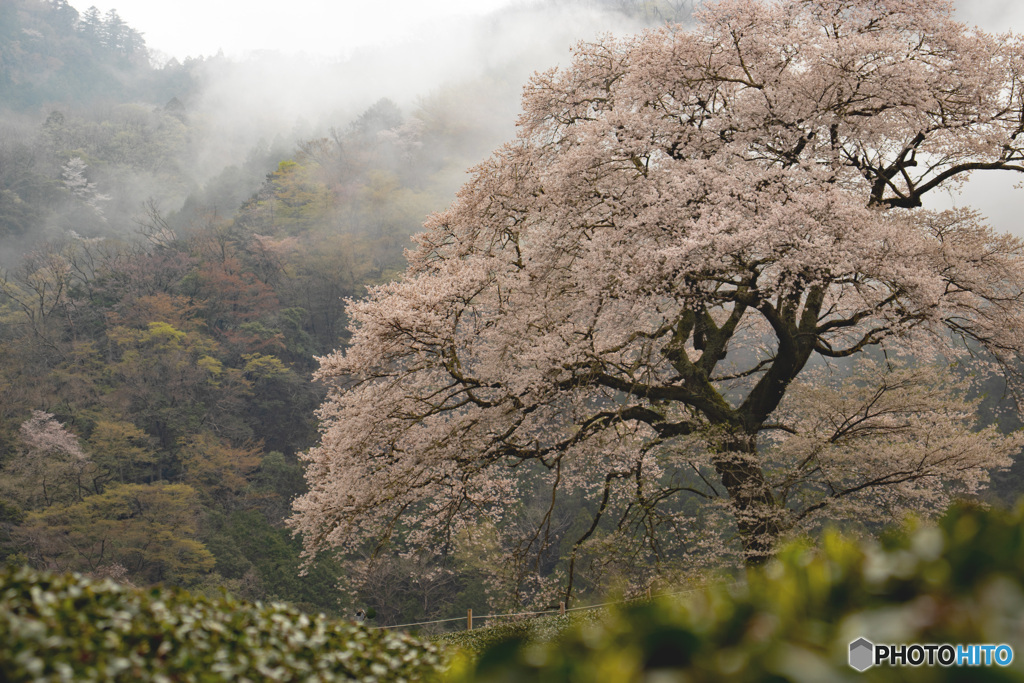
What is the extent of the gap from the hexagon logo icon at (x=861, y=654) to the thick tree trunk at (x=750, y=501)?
6.04 metres

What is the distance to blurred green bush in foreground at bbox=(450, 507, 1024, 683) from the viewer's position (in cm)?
92

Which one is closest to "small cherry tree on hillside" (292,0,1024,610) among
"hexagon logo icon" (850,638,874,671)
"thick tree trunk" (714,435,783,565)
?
"thick tree trunk" (714,435,783,565)

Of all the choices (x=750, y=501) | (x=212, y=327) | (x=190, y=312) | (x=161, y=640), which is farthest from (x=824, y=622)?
(x=212, y=327)

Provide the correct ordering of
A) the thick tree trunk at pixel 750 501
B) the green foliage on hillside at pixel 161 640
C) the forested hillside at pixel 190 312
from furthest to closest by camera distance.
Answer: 1. the forested hillside at pixel 190 312
2. the thick tree trunk at pixel 750 501
3. the green foliage on hillside at pixel 161 640

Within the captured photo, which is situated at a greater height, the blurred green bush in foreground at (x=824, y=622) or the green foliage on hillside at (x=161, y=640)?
the blurred green bush in foreground at (x=824, y=622)

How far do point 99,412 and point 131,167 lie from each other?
35.3 m

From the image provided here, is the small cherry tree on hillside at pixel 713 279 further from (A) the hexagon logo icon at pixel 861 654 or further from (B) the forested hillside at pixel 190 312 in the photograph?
(A) the hexagon logo icon at pixel 861 654

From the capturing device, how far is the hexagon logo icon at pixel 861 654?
3.06 feet

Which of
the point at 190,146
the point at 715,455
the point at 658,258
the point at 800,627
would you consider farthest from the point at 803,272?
the point at 190,146

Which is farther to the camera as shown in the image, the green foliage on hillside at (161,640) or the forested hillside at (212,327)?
the forested hillside at (212,327)

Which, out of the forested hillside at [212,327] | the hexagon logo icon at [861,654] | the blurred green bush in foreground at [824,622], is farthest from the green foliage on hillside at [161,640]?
the forested hillside at [212,327]

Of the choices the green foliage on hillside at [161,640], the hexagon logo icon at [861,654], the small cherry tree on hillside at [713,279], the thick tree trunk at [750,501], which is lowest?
the green foliage on hillside at [161,640]

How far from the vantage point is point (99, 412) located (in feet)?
82.7

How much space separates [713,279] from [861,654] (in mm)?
5865
